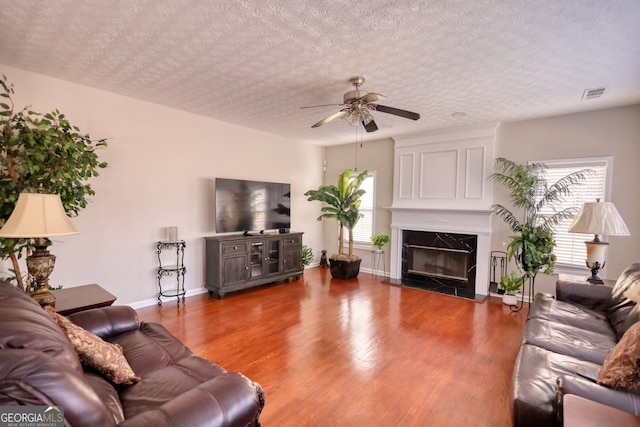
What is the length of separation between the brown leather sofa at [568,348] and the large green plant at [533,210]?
3.54 feet

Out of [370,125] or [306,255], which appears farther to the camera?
[306,255]

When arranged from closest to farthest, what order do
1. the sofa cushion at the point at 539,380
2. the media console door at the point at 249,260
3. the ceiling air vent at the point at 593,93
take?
the sofa cushion at the point at 539,380 < the ceiling air vent at the point at 593,93 < the media console door at the point at 249,260

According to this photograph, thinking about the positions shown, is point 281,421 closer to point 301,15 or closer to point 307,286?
point 301,15

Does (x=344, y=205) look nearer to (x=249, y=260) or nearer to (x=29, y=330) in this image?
(x=249, y=260)

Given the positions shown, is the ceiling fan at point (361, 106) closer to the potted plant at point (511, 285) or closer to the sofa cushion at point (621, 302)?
the sofa cushion at point (621, 302)

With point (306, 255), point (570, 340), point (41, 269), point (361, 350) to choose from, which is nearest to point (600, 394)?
point (570, 340)

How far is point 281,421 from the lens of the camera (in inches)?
80.8

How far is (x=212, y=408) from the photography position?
1.23 metres

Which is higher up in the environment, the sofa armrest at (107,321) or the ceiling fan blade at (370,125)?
the ceiling fan blade at (370,125)

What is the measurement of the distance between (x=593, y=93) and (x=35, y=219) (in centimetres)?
548

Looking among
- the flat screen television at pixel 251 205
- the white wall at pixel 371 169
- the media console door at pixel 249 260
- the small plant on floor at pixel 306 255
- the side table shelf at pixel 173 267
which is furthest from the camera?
the small plant on floor at pixel 306 255

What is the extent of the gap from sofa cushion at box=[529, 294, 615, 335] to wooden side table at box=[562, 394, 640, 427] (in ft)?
5.18

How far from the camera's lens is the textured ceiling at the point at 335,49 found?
81.7 inches

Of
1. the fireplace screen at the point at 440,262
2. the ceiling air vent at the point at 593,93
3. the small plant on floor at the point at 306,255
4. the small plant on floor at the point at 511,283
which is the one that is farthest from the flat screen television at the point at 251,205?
the ceiling air vent at the point at 593,93
